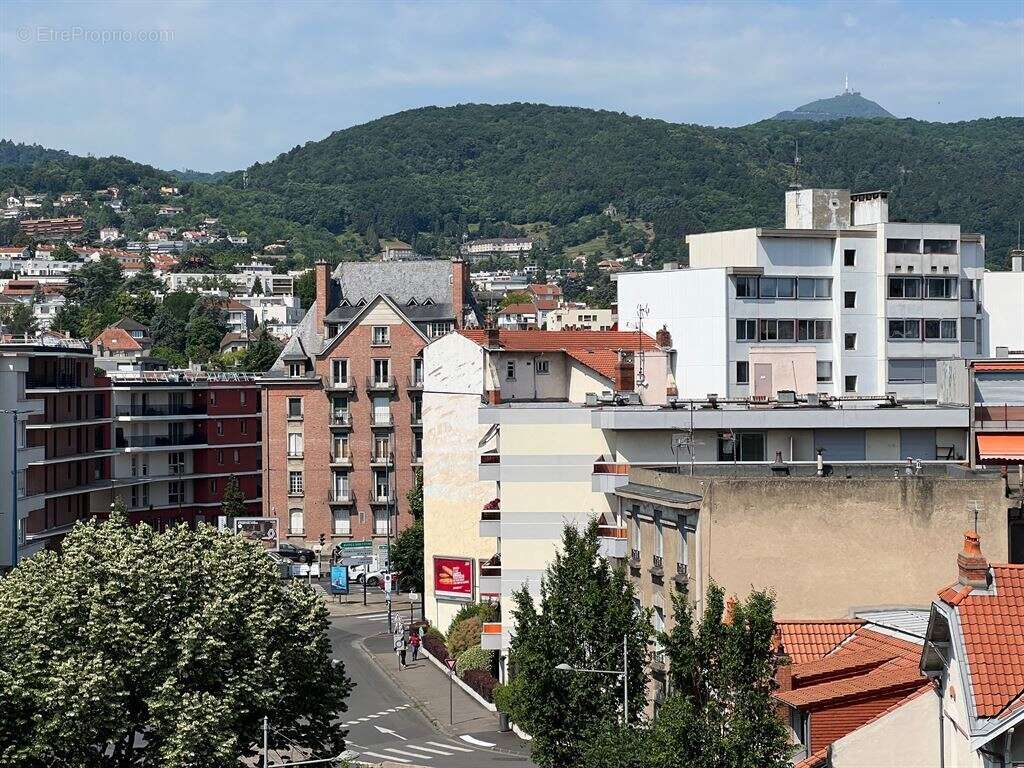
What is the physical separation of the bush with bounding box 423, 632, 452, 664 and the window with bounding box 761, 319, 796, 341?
24802 mm

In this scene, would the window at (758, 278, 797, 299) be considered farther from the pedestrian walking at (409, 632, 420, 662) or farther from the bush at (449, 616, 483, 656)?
the bush at (449, 616, 483, 656)

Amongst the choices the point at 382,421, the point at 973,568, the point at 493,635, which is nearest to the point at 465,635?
the point at 493,635

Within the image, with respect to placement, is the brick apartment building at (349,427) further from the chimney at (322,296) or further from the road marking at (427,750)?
the road marking at (427,750)

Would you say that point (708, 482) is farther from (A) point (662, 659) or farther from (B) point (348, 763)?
(B) point (348, 763)

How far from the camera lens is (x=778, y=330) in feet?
335

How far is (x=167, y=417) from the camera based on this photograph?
135500 millimetres

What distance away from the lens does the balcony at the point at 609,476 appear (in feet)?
194

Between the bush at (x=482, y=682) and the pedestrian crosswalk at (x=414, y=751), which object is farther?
the bush at (x=482, y=682)

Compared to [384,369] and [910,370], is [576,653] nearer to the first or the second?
[910,370]

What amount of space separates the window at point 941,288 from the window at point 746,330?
10.9 m

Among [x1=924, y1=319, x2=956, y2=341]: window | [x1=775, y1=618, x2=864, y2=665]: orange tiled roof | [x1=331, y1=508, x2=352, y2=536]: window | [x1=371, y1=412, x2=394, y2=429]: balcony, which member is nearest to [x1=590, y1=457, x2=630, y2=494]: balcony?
[x1=775, y1=618, x2=864, y2=665]: orange tiled roof

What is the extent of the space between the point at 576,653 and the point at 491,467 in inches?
855

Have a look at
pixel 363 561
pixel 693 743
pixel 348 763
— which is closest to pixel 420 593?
pixel 363 561

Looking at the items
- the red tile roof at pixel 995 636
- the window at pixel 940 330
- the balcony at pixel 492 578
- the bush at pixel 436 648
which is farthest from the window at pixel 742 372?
the red tile roof at pixel 995 636
